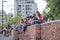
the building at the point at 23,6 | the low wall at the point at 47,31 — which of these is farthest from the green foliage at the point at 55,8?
the building at the point at 23,6

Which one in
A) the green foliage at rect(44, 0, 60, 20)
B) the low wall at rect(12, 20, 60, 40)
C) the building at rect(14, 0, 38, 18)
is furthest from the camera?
the building at rect(14, 0, 38, 18)

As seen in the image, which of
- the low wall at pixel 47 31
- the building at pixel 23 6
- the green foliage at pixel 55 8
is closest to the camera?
the low wall at pixel 47 31

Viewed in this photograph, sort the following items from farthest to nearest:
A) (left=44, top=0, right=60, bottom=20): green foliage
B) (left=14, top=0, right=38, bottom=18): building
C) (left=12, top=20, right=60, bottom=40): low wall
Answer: (left=14, top=0, right=38, bottom=18): building, (left=44, top=0, right=60, bottom=20): green foliage, (left=12, top=20, right=60, bottom=40): low wall

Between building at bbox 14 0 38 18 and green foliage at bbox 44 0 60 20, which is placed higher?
green foliage at bbox 44 0 60 20

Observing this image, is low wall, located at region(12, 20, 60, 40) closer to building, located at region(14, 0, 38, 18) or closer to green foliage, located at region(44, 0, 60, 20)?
green foliage, located at region(44, 0, 60, 20)

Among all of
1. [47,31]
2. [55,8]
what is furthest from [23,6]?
[47,31]

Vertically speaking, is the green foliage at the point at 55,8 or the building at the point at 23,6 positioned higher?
the green foliage at the point at 55,8

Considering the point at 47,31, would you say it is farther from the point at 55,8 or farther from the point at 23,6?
the point at 23,6

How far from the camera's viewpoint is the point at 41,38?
39.5 ft

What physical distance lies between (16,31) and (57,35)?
29.5 ft

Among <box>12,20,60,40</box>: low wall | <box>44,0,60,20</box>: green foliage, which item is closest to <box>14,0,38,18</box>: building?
<box>44,0,60,20</box>: green foliage

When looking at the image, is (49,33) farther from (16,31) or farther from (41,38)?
(16,31)

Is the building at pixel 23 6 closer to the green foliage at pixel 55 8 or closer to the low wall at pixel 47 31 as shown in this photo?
the green foliage at pixel 55 8

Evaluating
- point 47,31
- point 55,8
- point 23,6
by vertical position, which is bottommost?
point 23,6
